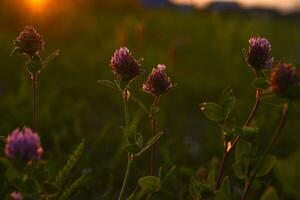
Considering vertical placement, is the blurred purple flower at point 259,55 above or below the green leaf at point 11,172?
above

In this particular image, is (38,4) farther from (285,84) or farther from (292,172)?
(292,172)

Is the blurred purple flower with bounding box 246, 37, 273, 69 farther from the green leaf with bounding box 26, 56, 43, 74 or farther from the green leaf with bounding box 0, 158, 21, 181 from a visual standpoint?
the green leaf with bounding box 0, 158, 21, 181

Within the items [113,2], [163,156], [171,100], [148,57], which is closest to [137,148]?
[163,156]

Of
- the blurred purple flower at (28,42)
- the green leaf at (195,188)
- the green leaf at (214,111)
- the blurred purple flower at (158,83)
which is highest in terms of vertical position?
the blurred purple flower at (28,42)

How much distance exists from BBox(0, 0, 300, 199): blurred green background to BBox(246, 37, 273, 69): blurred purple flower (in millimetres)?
92

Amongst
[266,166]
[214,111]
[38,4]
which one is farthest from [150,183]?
[38,4]

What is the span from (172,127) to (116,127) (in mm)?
476

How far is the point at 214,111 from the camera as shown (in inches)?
80.8

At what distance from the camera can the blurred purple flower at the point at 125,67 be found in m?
2.15

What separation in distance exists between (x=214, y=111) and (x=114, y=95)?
2.61m

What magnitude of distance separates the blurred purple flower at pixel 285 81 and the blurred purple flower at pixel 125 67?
0.63m

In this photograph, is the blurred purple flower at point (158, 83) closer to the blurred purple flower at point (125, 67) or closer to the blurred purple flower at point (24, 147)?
the blurred purple flower at point (125, 67)

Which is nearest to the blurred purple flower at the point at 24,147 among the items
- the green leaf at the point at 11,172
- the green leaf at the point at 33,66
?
the green leaf at the point at 11,172

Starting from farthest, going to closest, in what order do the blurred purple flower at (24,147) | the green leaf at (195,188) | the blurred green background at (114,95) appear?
the blurred green background at (114,95) < the green leaf at (195,188) < the blurred purple flower at (24,147)
